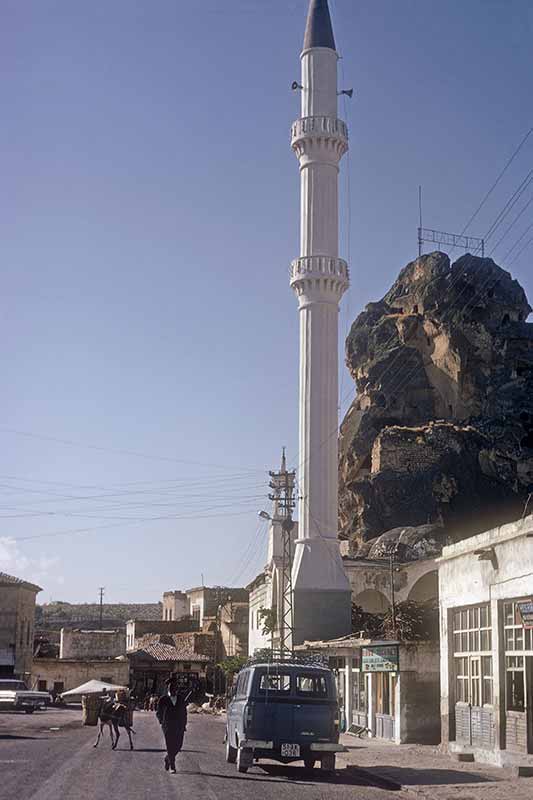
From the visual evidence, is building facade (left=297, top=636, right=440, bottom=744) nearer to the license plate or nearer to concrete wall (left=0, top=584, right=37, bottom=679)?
the license plate

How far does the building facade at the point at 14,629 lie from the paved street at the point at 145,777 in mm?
41659

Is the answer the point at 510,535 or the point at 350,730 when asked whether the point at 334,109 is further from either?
the point at 510,535

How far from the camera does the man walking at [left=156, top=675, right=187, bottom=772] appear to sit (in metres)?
17.5

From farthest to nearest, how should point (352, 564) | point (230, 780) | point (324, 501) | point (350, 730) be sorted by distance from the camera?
point (352, 564), point (324, 501), point (350, 730), point (230, 780)

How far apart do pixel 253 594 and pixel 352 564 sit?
36.9 feet

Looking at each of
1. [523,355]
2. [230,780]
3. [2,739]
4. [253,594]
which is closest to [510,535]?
[230,780]

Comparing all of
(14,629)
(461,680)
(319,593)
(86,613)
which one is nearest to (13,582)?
(14,629)

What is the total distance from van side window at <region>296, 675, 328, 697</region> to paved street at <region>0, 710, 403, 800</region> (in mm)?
1365

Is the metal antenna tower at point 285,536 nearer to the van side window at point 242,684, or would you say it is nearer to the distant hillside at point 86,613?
the van side window at point 242,684

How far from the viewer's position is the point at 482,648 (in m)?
21.8

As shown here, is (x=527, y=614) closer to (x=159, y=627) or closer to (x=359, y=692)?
(x=359, y=692)

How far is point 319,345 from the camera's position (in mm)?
51594

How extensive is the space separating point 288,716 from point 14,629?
5171 cm

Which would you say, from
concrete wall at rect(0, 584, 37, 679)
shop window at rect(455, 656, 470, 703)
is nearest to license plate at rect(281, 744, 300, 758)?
shop window at rect(455, 656, 470, 703)
